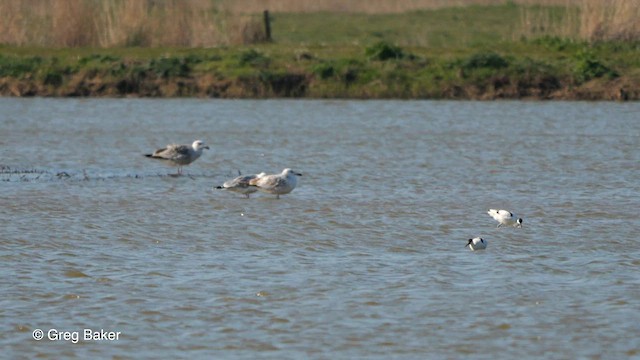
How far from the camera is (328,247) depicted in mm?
11805

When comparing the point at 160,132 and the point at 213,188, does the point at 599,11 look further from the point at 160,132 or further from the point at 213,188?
the point at 213,188

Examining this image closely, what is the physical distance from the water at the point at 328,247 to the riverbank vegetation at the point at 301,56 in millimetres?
5750

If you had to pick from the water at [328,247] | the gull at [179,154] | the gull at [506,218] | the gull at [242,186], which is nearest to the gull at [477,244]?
the water at [328,247]

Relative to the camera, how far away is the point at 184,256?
11250mm

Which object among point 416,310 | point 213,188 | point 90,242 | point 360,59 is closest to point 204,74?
point 360,59

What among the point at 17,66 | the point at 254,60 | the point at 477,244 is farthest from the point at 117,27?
the point at 477,244

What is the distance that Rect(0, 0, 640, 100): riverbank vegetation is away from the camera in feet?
93.2

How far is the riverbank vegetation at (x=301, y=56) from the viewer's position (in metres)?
28.4

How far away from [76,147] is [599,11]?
14.7 metres

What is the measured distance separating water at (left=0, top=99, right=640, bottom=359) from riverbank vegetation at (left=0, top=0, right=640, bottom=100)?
575cm

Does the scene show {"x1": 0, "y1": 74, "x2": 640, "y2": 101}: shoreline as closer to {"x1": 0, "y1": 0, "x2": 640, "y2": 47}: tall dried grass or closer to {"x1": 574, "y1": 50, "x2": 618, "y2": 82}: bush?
{"x1": 574, "y1": 50, "x2": 618, "y2": 82}: bush

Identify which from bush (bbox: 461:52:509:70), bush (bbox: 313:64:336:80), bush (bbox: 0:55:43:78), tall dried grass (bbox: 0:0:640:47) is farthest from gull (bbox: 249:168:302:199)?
tall dried grass (bbox: 0:0:640:47)

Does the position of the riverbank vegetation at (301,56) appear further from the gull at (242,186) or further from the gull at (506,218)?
the gull at (506,218)

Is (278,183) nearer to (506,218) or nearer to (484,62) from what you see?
(506,218)
